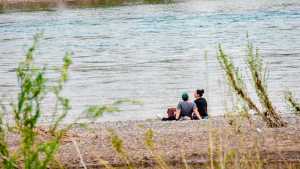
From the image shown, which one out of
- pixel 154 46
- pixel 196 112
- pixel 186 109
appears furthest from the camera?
pixel 154 46

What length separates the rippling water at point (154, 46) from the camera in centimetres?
3347

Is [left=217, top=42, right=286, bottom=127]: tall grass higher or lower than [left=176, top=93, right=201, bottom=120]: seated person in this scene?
higher

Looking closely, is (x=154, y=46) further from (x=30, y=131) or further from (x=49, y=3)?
(x=49, y=3)

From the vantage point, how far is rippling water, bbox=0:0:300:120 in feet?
110

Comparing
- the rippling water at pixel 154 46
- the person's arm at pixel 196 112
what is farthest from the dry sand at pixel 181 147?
the person's arm at pixel 196 112

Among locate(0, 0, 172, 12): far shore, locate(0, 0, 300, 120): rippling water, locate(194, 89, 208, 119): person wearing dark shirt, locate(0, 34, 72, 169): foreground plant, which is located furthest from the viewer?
locate(0, 0, 172, 12): far shore

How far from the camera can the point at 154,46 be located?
192 ft

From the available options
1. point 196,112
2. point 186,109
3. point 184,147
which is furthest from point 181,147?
point 186,109

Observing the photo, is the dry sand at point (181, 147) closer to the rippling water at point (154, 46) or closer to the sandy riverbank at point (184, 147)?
the sandy riverbank at point (184, 147)

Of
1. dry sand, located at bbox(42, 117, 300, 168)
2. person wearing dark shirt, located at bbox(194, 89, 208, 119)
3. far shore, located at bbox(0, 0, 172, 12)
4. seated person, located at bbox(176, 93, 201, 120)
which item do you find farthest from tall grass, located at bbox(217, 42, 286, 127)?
far shore, located at bbox(0, 0, 172, 12)

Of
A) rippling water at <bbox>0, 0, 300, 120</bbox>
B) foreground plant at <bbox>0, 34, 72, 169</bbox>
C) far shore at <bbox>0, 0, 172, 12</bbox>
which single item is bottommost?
foreground plant at <bbox>0, 34, 72, 169</bbox>

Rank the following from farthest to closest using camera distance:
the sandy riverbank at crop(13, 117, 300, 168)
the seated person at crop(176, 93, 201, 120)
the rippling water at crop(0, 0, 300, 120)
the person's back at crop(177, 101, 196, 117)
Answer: the rippling water at crop(0, 0, 300, 120) → the person's back at crop(177, 101, 196, 117) → the seated person at crop(176, 93, 201, 120) → the sandy riverbank at crop(13, 117, 300, 168)

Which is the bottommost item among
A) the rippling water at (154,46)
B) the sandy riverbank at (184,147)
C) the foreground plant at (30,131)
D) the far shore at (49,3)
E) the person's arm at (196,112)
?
the sandy riverbank at (184,147)

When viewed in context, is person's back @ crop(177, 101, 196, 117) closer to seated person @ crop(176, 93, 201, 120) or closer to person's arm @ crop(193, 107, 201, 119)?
seated person @ crop(176, 93, 201, 120)
